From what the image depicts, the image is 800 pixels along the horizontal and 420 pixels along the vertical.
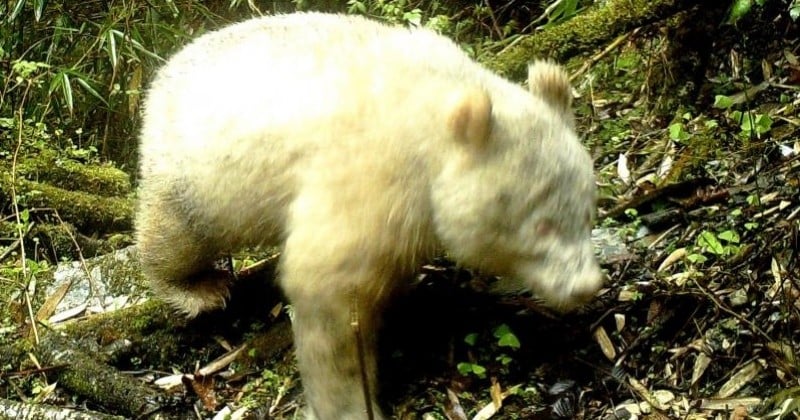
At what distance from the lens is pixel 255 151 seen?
12.9 feet

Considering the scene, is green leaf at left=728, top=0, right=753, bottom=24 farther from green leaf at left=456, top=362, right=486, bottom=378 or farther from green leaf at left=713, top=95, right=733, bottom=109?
green leaf at left=456, top=362, right=486, bottom=378

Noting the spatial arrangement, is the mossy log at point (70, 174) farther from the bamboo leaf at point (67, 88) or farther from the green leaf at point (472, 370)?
the green leaf at point (472, 370)

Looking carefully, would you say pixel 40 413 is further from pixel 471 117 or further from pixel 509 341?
pixel 471 117

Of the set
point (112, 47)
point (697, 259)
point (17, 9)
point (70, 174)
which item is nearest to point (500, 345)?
point (697, 259)

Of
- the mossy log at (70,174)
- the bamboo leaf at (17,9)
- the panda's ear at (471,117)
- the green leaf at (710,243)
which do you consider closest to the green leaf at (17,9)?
the bamboo leaf at (17,9)

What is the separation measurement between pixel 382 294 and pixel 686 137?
7.64ft

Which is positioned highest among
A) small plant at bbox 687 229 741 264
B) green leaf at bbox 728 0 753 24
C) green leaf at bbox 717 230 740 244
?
green leaf at bbox 728 0 753 24

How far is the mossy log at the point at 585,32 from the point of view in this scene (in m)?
5.42

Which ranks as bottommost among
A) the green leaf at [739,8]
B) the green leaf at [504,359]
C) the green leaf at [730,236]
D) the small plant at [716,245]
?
the green leaf at [504,359]

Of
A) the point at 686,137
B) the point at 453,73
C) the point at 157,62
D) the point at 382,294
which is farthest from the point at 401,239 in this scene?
the point at 157,62

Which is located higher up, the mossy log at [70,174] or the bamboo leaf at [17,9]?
the bamboo leaf at [17,9]

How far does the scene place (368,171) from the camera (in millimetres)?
3627

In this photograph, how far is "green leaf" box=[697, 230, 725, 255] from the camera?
14.3 ft

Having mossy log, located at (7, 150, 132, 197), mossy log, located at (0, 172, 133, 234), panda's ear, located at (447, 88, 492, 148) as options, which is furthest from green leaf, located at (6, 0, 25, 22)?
panda's ear, located at (447, 88, 492, 148)
